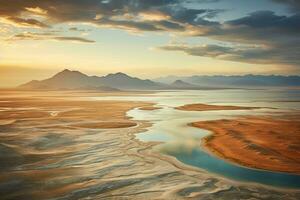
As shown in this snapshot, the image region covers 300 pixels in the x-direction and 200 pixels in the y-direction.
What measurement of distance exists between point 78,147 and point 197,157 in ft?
34.3

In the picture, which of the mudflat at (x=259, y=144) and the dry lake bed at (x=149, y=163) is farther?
the mudflat at (x=259, y=144)

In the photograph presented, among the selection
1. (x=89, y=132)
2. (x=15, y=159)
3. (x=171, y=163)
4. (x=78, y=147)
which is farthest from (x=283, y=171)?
(x=89, y=132)

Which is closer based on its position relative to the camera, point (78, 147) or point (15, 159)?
point (15, 159)

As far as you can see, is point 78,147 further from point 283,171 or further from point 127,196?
point 283,171

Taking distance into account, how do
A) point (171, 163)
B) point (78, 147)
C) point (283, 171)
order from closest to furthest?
point (283, 171), point (171, 163), point (78, 147)

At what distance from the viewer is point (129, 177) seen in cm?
2019

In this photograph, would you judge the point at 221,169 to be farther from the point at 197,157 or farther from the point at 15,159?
the point at 15,159

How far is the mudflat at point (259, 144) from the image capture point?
24.0 metres

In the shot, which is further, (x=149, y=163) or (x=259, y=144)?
(x=259, y=144)

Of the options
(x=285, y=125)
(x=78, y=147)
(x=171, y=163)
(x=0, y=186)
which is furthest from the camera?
(x=285, y=125)

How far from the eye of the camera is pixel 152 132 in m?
38.5

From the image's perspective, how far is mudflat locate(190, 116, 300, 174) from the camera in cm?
2395

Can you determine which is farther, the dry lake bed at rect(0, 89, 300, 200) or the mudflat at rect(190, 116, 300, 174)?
the mudflat at rect(190, 116, 300, 174)

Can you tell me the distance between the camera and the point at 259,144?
97.6ft
